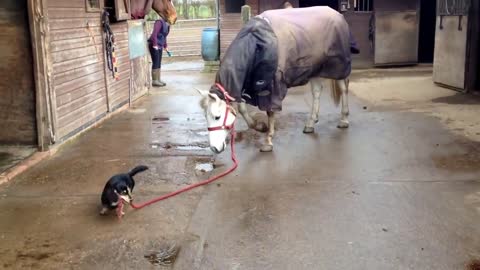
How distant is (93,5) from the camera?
6879 mm

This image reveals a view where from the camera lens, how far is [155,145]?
229 inches

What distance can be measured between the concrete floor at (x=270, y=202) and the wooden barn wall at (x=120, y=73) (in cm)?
96

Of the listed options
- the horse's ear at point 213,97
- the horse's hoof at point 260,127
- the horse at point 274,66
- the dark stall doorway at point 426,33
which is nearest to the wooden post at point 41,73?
the horse at point 274,66

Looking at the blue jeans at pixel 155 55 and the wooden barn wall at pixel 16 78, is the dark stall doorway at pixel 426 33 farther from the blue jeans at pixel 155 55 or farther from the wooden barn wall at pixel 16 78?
the wooden barn wall at pixel 16 78

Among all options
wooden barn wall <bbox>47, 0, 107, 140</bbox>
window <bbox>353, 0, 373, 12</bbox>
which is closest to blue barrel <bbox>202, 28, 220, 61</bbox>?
window <bbox>353, 0, 373, 12</bbox>

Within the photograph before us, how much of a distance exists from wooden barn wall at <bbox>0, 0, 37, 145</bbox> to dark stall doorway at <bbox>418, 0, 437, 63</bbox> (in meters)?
10.6

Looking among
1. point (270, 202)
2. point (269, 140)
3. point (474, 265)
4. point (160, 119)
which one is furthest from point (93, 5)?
point (474, 265)

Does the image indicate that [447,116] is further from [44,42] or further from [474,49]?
[44,42]

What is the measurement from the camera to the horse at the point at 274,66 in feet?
15.5

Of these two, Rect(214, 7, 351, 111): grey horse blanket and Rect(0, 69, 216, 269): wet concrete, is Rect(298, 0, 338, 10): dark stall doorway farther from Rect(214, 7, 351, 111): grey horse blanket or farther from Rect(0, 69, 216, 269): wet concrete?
Answer: Rect(0, 69, 216, 269): wet concrete

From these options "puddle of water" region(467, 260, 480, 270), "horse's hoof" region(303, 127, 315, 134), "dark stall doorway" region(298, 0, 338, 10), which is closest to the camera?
"puddle of water" region(467, 260, 480, 270)

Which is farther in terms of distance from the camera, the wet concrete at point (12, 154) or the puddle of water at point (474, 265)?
the wet concrete at point (12, 154)

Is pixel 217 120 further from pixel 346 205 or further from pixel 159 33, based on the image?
pixel 159 33

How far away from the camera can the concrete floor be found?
3.16 metres
